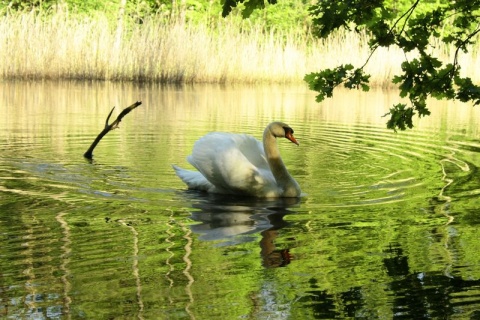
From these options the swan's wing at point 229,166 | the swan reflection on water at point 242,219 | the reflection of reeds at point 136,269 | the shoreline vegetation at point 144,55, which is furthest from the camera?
the shoreline vegetation at point 144,55

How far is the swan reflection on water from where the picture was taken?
6039mm

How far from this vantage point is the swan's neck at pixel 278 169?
27.0 ft

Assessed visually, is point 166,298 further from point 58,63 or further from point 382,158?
point 58,63

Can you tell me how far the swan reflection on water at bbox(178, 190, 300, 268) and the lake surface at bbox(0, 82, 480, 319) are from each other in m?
0.02

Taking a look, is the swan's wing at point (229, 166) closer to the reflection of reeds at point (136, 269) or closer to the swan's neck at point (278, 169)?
the swan's neck at point (278, 169)

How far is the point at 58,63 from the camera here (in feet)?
87.4

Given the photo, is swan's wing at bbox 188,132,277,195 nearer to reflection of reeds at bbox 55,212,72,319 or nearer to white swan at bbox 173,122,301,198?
white swan at bbox 173,122,301,198

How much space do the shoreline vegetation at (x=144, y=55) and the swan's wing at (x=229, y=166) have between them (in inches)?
681

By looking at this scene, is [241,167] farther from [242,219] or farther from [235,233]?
[235,233]

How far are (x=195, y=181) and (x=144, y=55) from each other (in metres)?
18.8

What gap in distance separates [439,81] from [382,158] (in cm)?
414

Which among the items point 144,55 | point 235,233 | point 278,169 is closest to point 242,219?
point 235,233

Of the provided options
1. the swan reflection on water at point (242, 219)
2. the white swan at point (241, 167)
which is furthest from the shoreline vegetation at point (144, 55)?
the swan reflection on water at point (242, 219)

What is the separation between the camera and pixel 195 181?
8609mm
